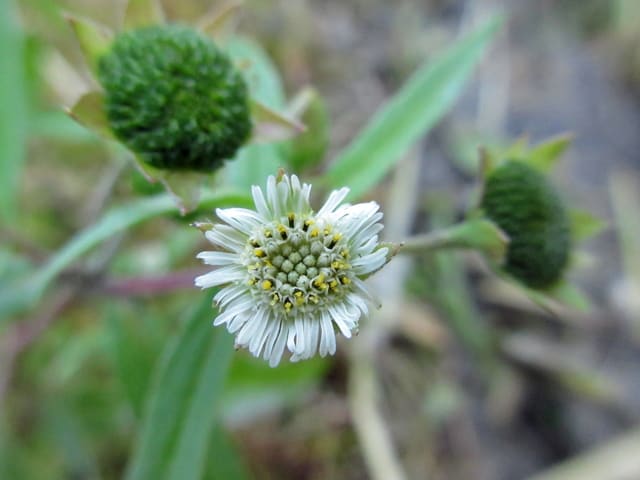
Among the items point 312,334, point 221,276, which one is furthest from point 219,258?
point 312,334

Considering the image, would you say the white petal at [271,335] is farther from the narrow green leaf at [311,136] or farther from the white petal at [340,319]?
the narrow green leaf at [311,136]

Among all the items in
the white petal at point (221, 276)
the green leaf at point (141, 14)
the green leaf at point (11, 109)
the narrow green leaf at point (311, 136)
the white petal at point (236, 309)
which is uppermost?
the green leaf at point (11, 109)

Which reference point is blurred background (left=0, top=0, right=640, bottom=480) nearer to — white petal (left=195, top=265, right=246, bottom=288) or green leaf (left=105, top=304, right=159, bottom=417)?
green leaf (left=105, top=304, right=159, bottom=417)

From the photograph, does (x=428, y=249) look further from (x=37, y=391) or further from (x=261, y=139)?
(x=37, y=391)

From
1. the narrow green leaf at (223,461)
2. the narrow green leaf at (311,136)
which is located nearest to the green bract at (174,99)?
the narrow green leaf at (311,136)

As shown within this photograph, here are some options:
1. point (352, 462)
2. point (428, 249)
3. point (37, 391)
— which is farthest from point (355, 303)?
point (37, 391)

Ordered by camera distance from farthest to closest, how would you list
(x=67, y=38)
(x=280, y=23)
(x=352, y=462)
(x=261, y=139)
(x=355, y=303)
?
(x=280, y=23) < (x=67, y=38) < (x=352, y=462) < (x=261, y=139) < (x=355, y=303)

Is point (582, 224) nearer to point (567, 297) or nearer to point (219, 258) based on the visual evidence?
point (567, 297)
